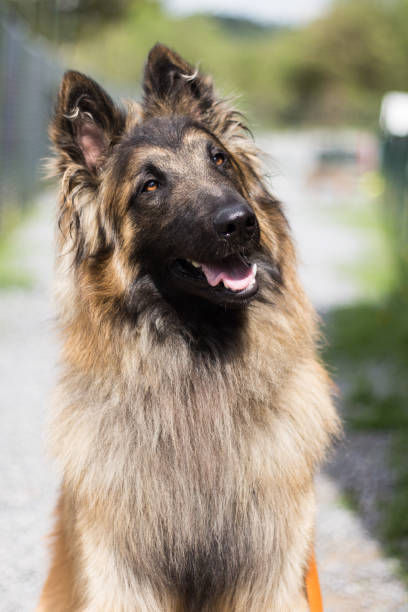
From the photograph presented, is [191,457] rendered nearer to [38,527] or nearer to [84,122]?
[84,122]

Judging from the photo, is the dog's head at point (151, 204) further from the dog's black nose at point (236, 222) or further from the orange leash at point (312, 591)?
the orange leash at point (312, 591)

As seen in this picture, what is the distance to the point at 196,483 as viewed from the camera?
2.79 m

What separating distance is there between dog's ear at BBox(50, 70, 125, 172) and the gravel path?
691mm

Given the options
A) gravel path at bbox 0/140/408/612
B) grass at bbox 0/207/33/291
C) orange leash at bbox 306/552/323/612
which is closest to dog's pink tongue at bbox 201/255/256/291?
gravel path at bbox 0/140/408/612

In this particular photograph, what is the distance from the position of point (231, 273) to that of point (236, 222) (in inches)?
9.9

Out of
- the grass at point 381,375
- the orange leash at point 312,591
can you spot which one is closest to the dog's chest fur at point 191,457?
the orange leash at point 312,591

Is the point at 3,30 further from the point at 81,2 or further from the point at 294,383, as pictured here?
the point at 81,2

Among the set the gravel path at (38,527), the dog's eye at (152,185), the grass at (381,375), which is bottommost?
the gravel path at (38,527)

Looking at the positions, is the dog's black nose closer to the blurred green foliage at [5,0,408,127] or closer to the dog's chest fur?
the dog's chest fur

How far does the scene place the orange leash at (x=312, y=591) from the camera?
2.84m

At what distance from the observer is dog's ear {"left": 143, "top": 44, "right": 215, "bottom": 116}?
3189 mm

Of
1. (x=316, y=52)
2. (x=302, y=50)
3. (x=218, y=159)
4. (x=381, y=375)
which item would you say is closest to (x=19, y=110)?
(x=381, y=375)

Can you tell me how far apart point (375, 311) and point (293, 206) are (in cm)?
1167

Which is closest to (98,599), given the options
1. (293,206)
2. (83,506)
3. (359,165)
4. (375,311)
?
(83,506)
